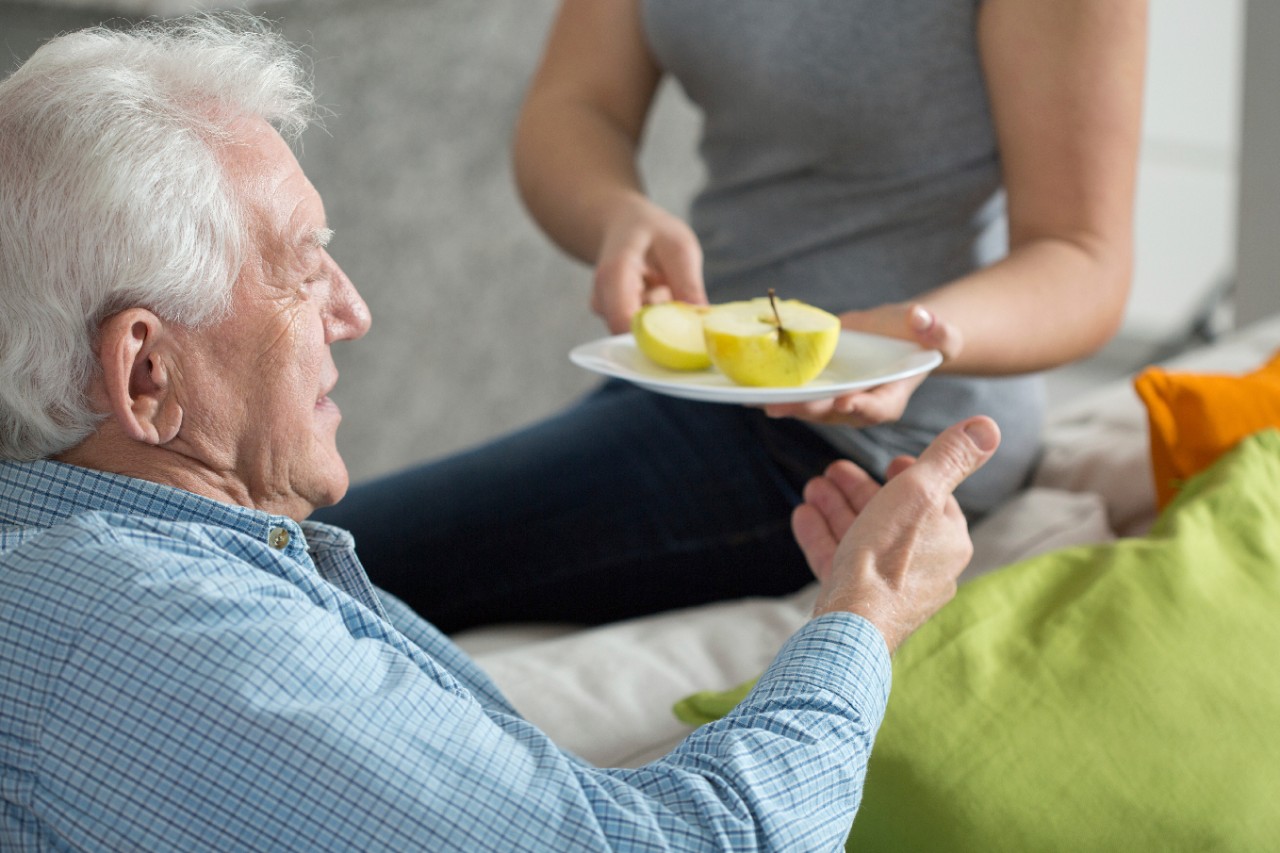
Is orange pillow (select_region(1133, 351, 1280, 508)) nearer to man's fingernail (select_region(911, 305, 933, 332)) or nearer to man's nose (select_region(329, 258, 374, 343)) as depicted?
man's fingernail (select_region(911, 305, 933, 332))

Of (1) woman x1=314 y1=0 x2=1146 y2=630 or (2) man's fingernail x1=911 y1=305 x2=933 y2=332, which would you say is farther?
(1) woman x1=314 y1=0 x2=1146 y2=630

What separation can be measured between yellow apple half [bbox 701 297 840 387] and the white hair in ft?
1.57

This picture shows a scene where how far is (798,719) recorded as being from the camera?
0.80m

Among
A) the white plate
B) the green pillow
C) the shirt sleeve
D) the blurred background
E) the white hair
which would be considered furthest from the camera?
the blurred background

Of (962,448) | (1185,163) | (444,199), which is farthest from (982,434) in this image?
(1185,163)

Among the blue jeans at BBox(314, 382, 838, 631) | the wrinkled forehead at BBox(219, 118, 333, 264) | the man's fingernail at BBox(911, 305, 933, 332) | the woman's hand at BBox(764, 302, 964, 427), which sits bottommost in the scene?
the blue jeans at BBox(314, 382, 838, 631)

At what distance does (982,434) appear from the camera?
995 mm

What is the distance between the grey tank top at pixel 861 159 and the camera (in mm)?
1368

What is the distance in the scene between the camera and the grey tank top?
4.49 feet

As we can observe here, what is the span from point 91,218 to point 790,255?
0.87m

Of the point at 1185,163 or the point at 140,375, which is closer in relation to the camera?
the point at 140,375

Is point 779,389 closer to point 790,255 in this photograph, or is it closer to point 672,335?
point 672,335

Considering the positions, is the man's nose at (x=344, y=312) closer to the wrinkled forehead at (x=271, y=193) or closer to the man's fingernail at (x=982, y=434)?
the wrinkled forehead at (x=271, y=193)

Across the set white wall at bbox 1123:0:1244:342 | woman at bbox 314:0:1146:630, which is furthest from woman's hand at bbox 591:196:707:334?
white wall at bbox 1123:0:1244:342
